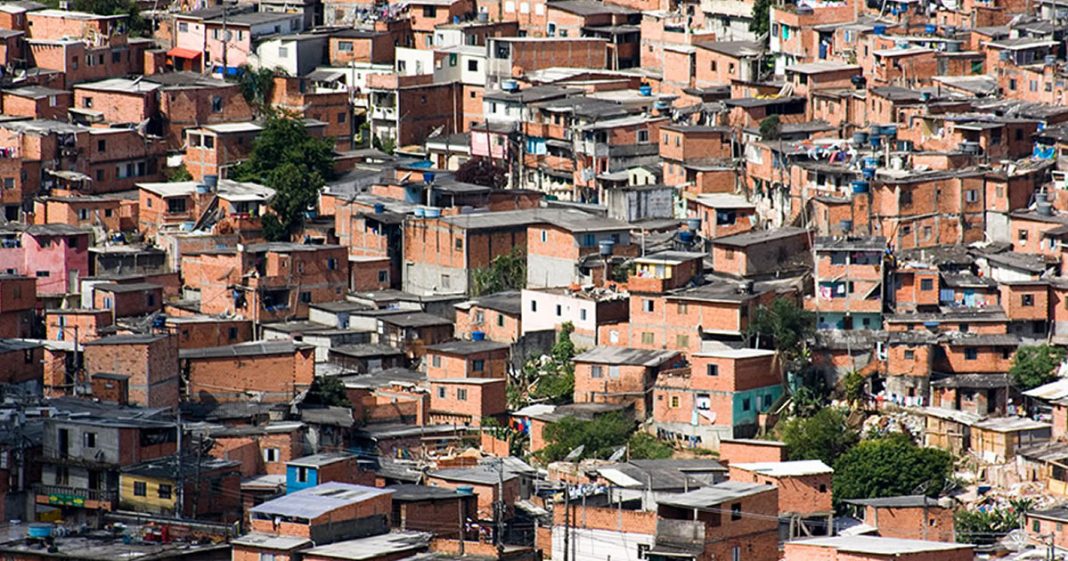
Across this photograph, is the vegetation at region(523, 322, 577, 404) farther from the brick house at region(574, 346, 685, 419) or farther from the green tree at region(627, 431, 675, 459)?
the green tree at region(627, 431, 675, 459)

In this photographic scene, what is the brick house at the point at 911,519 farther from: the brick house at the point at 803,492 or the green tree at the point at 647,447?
the green tree at the point at 647,447

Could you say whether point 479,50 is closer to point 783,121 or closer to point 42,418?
point 783,121

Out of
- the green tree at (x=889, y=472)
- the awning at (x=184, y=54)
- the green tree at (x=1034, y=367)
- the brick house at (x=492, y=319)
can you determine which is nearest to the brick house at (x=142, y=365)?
the brick house at (x=492, y=319)

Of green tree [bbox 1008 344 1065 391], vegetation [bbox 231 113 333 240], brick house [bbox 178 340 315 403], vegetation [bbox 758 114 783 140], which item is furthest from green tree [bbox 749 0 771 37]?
brick house [bbox 178 340 315 403]

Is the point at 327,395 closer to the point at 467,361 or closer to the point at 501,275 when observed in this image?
the point at 467,361

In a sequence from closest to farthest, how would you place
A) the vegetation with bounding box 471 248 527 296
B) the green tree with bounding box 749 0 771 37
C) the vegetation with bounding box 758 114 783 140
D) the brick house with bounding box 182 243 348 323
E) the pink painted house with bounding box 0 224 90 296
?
1. the brick house with bounding box 182 243 348 323
2. the vegetation with bounding box 471 248 527 296
3. the pink painted house with bounding box 0 224 90 296
4. the vegetation with bounding box 758 114 783 140
5. the green tree with bounding box 749 0 771 37

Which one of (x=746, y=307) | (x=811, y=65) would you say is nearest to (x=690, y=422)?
(x=746, y=307)
